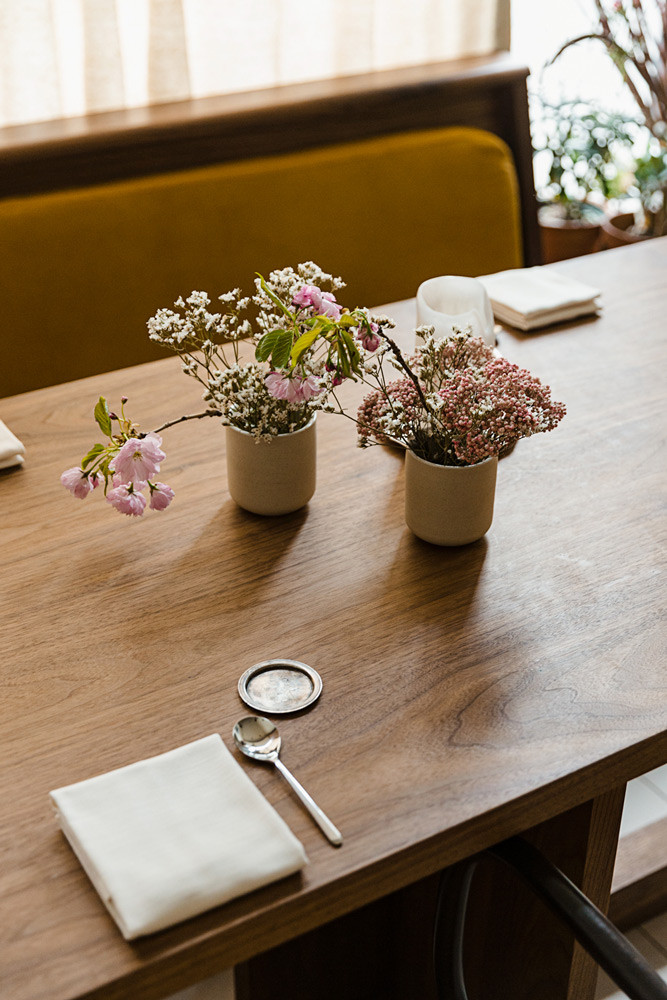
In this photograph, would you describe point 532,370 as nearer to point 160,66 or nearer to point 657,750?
point 657,750

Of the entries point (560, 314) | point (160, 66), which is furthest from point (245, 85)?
point (560, 314)

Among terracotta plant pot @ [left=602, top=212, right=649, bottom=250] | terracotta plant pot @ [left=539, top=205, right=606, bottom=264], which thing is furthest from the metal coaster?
terracotta plant pot @ [left=539, top=205, right=606, bottom=264]

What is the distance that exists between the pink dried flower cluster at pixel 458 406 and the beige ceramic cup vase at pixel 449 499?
0.02 m

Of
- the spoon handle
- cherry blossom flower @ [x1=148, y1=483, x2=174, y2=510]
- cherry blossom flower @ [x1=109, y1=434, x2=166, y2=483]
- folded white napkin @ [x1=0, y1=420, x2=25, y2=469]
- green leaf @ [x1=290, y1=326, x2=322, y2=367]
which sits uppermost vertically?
green leaf @ [x1=290, y1=326, x2=322, y2=367]

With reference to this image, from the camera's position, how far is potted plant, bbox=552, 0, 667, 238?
290 cm

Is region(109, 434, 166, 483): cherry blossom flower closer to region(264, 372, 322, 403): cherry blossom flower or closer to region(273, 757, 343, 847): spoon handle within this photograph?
region(264, 372, 322, 403): cherry blossom flower

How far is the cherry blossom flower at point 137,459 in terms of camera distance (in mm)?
1059

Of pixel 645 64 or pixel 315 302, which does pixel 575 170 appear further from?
pixel 315 302

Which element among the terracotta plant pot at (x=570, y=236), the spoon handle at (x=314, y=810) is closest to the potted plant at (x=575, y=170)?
the terracotta plant pot at (x=570, y=236)

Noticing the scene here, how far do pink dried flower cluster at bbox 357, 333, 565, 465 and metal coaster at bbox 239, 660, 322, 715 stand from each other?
25 centimetres

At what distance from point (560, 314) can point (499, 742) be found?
947mm

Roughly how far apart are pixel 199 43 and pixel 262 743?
6.34 feet

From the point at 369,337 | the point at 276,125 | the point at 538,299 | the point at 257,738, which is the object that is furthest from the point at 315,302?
the point at 276,125

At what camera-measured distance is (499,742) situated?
91cm
